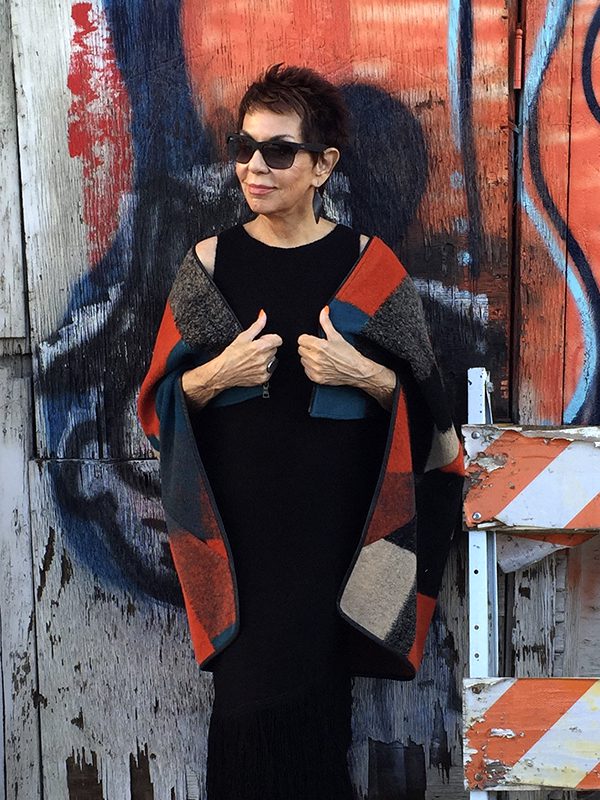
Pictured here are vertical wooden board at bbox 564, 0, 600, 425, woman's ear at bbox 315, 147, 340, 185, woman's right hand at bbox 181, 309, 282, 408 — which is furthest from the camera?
vertical wooden board at bbox 564, 0, 600, 425

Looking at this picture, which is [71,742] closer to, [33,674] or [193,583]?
[33,674]

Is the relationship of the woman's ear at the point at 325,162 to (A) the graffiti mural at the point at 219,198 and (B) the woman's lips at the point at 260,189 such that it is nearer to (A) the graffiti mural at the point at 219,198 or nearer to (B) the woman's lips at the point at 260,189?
(B) the woman's lips at the point at 260,189

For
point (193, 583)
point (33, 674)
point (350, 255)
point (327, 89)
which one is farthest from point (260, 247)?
point (33, 674)

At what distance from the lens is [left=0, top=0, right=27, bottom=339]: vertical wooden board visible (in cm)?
271

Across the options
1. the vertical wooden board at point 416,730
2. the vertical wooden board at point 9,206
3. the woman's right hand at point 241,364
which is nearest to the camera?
the woman's right hand at point 241,364

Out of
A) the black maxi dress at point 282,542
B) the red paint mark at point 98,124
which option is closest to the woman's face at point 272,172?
the black maxi dress at point 282,542

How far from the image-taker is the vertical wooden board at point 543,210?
2.58m

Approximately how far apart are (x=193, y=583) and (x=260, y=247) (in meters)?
0.79

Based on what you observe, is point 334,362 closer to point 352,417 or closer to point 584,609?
point 352,417

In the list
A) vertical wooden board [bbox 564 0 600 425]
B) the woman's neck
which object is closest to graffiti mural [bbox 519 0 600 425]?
vertical wooden board [bbox 564 0 600 425]

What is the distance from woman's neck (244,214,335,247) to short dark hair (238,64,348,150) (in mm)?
186

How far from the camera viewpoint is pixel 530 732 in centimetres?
247

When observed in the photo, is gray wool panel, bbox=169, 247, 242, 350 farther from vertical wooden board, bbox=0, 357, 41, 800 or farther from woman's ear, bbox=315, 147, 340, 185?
vertical wooden board, bbox=0, 357, 41, 800

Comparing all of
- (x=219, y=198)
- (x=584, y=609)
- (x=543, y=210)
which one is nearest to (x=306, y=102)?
(x=219, y=198)
